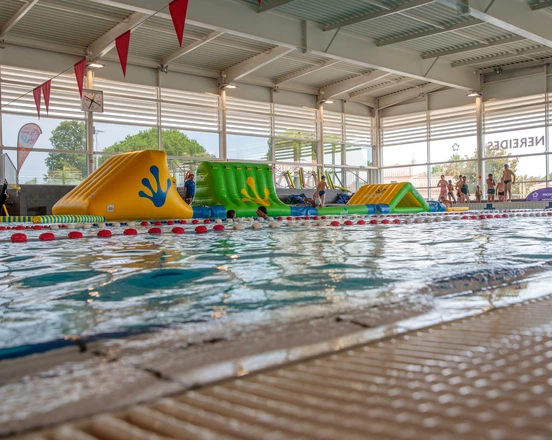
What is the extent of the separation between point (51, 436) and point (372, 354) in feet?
2.38

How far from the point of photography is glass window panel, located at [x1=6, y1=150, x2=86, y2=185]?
15.6 meters

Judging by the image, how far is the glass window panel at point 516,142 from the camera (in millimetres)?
19641

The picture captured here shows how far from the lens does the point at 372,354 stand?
127 centimetres

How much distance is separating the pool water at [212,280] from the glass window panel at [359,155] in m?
19.3

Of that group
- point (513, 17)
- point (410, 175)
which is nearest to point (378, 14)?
point (513, 17)

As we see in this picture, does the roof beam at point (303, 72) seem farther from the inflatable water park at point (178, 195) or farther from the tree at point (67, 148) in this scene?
the tree at point (67, 148)

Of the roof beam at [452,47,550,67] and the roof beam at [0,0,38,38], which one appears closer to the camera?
Result: the roof beam at [0,0,38,38]

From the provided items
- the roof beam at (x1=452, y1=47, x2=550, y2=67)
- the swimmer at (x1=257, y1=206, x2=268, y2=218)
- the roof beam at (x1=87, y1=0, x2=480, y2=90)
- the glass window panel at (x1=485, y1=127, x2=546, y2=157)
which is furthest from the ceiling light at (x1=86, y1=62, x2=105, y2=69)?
the glass window panel at (x1=485, y1=127, x2=546, y2=157)

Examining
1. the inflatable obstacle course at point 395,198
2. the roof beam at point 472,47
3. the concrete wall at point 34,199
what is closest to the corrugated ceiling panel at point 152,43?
the concrete wall at point 34,199

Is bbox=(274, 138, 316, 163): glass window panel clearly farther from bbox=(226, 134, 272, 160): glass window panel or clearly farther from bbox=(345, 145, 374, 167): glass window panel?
bbox=(345, 145, 374, 167): glass window panel

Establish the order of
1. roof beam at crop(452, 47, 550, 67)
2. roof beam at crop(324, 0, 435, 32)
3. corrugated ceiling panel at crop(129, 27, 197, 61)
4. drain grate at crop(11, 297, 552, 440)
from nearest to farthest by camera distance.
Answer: drain grate at crop(11, 297, 552, 440) → roof beam at crop(324, 0, 435, 32) → corrugated ceiling panel at crop(129, 27, 197, 61) → roof beam at crop(452, 47, 550, 67)

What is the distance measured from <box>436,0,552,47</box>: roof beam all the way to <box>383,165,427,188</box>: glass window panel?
9.76m

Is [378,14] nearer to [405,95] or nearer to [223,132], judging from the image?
[223,132]

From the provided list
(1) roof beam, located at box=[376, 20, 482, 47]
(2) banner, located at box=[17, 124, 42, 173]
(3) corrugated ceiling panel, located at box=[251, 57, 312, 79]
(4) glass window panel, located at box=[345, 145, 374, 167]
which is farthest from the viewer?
(4) glass window panel, located at box=[345, 145, 374, 167]
